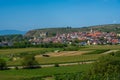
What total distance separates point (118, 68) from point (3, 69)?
25890 millimetres

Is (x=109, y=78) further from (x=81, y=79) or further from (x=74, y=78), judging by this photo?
(x=74, y=78)

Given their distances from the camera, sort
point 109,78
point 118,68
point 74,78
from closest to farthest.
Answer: point 109,78
point 74,78
point 118,68

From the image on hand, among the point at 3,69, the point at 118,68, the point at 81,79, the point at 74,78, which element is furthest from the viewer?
the point at 3,69

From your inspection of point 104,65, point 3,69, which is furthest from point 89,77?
point 3,69

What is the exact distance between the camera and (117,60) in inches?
1874

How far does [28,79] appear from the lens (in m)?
43.5

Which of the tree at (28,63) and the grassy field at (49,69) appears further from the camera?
the tree at (28,63)

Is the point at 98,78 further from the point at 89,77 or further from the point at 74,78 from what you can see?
the point at 74,78

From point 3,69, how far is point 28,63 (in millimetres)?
5206

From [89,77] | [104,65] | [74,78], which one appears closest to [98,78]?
[89,77]

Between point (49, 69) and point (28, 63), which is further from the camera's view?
point (28, 63)

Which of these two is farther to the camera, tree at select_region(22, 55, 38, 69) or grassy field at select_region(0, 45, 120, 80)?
tree at select_region(22, 55, 38, 69)

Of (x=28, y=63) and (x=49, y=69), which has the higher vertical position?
(x=28, y=63)

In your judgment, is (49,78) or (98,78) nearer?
(98,78)
